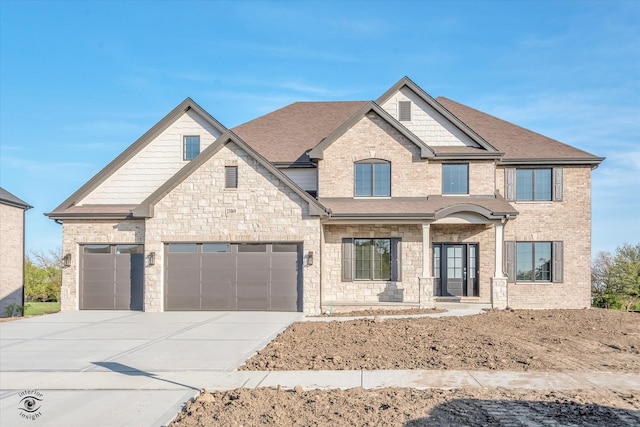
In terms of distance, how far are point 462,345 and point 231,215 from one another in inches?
378

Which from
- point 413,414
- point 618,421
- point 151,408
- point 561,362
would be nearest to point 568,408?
point 618,421

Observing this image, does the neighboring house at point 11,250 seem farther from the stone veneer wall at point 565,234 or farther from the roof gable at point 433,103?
the stone veneer wall at point 565,234

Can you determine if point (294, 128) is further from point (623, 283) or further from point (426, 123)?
point (623, 283)

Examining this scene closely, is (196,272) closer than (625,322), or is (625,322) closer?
(625,322)

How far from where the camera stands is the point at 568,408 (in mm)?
6594

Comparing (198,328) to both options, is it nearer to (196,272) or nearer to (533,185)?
(196,272)

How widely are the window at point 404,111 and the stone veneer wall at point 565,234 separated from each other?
531 cm

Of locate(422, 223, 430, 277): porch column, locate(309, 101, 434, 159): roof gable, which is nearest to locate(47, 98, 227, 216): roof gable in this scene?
locate(309, 101, 434, 159): roof gable

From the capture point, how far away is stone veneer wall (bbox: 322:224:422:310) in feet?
63.4

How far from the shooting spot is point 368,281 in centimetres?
1958

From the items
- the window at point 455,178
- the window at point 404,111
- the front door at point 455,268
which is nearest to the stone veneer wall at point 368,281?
the front door at point 455,268

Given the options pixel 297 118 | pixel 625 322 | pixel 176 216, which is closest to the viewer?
pixel 625 322

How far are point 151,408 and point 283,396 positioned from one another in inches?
67.0

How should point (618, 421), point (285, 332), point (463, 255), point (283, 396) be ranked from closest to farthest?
point (618, 421) → point (283, 396) → point (285, 332) → point (463, 255)
